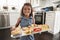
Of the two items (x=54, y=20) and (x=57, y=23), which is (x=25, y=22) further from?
(x=57, y=23)

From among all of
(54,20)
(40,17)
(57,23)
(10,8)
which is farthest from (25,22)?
(10,8)

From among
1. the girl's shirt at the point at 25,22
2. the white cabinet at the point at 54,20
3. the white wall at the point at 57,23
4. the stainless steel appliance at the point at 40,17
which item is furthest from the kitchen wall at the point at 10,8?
the girl's shirt at the point at 25,22

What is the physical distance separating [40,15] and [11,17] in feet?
4.28

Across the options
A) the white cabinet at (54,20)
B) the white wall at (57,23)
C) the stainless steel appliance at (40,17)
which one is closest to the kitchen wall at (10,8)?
the stainless steel appliance at (40,17)

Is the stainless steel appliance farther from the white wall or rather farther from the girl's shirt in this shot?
the girl's shirt

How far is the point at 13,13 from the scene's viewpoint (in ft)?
14.3

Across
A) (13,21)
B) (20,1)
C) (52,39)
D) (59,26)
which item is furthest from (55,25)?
(20,1)

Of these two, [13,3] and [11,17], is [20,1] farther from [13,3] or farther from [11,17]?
[11,17]

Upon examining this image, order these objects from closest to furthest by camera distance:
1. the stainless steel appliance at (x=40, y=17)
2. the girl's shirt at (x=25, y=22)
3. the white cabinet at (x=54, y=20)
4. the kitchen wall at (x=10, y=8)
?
the girl's shirt at (x=25, y=22), the white cabinet at (x=54, y=20), the stainless steel appliance at (x=40, y=17), the kitchen wall at (x=10, y=8)

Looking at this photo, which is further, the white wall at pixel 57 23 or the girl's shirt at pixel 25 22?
the white wall at pixel 57 23

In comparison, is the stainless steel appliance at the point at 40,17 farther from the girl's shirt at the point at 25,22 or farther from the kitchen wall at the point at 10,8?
the girl's shirt at the point at 25,22

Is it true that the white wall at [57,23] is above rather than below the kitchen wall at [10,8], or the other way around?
below

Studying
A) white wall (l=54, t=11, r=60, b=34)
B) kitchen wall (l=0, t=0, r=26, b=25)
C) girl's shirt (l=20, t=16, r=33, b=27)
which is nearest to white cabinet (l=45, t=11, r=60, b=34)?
white wall (l=54, t=11, r=60, b=34)

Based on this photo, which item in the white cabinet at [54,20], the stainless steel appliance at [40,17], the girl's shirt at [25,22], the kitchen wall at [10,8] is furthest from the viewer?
the kitchen wall at [10,8]
